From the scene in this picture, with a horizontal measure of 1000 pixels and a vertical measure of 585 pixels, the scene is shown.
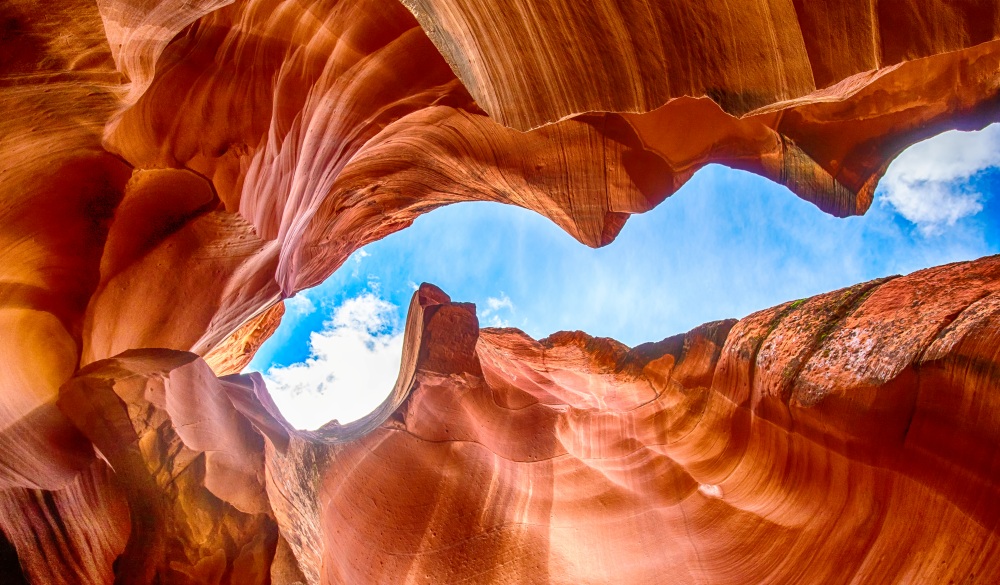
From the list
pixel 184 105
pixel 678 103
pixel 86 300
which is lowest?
pixel 86 300

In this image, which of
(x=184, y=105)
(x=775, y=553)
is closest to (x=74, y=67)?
(x=184, y=105)

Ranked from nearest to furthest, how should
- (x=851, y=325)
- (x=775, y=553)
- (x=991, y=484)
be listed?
(x=991, y=484) < (x=851, y=325) < (x=775, y=553)

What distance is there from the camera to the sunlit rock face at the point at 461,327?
11.5 ft

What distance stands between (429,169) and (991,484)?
8.11 metres

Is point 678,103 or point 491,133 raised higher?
point 678,103

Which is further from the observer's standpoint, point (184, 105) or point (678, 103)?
point (678, 103)

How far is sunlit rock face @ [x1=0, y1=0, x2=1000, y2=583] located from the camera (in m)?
3.51

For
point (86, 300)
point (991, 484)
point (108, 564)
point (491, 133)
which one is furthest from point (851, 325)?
point (86, 300)

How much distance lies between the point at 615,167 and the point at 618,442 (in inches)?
186

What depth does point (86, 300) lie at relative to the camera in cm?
526

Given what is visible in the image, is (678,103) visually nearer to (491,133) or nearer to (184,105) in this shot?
(491,133)

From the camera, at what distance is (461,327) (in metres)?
9.45

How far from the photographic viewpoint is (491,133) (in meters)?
7.64

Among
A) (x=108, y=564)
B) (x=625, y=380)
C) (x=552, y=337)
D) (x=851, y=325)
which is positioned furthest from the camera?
(x=552, y=337)
